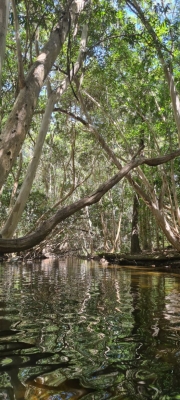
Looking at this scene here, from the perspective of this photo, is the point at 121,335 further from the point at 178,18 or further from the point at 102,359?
the point at 178,18

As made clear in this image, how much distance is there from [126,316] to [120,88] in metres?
10.3

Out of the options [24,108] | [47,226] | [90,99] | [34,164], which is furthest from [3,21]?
[90,99]

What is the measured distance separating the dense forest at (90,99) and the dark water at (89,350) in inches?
36.7

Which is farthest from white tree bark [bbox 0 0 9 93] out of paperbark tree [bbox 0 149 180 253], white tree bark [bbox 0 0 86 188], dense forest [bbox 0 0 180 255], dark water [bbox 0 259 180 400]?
dark water [bbox 0 259 180 400]

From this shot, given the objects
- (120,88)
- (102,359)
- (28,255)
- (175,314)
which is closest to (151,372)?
(102,359)

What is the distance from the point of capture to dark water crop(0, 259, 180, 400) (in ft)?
7.09

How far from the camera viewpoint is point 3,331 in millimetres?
3676

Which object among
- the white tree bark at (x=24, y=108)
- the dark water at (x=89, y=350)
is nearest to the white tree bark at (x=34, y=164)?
the dark water at (x=89, y=350)

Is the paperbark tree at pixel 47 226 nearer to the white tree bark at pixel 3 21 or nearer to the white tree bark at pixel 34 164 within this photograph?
the white tree bark at pixel 3 21

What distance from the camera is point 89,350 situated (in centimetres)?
294

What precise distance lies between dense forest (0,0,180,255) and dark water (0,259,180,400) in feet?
3.06

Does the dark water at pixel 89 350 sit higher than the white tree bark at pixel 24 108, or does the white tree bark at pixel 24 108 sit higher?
the white tree bark at pixel 24 108

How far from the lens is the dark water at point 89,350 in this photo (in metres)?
2.16

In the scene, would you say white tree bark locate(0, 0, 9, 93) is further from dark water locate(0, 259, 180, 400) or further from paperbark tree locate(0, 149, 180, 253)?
dark water locate(0, 259, 180, 400)
